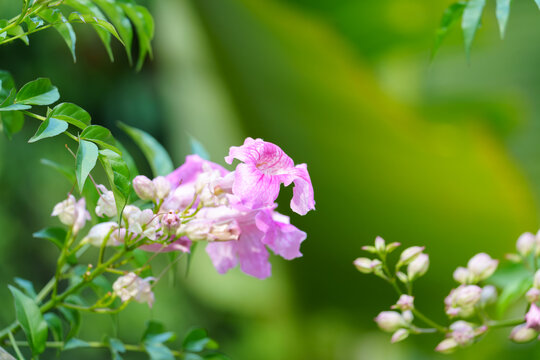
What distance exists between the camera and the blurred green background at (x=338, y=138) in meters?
1.62

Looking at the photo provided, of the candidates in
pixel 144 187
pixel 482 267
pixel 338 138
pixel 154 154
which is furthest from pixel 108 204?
pixel 338 138

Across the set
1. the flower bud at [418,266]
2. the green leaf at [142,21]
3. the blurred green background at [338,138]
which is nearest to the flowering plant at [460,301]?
the flower bud at [418,266]

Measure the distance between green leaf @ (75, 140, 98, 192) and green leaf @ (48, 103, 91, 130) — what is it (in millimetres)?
17

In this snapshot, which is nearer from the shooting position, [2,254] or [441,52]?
[2,254]

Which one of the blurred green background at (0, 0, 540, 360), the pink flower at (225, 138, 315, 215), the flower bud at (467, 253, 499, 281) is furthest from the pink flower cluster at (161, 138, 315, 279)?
the blurred green background at (0, 0, 540, 360)

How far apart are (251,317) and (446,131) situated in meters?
0.90

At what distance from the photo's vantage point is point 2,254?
165 cm

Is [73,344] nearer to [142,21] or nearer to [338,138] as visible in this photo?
[142,21]

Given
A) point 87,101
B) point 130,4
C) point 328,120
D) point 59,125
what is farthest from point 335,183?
point 59,125

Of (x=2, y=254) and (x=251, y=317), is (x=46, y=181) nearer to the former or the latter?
(x=2, y=254)

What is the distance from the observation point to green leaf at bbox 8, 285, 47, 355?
33 centimetres

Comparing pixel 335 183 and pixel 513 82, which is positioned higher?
pixel 513 82

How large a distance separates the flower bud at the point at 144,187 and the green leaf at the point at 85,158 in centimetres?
4

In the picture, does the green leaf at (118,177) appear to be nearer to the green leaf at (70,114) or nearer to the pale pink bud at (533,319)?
the green leaf at (70,114)
